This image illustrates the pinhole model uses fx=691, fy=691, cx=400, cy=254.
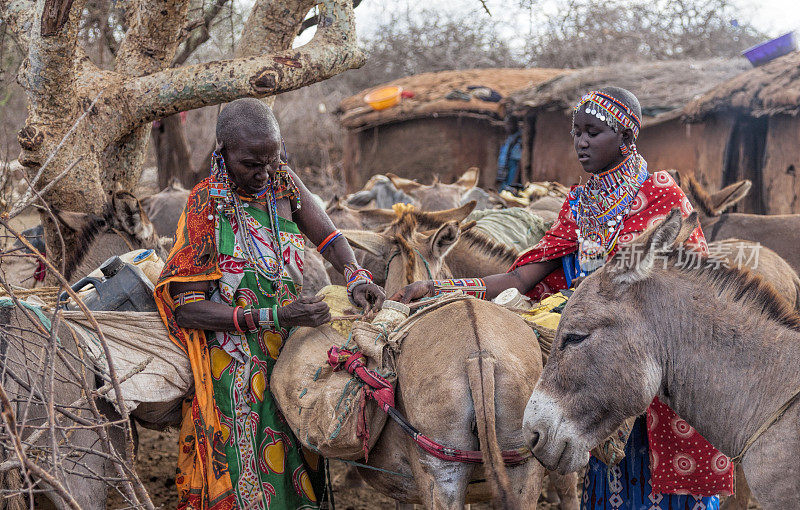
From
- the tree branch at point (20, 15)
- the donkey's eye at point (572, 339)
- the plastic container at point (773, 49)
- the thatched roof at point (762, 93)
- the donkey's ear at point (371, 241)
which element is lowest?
the donkey's ear at point (371, 241)

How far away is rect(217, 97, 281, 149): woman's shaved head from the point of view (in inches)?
115

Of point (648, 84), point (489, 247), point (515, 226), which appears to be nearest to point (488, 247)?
point (489, 247)

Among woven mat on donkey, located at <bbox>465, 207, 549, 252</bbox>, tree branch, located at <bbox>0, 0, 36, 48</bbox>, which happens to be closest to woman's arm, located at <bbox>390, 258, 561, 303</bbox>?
woven mat on donkey, located at <bbox>465, 207, 549, 252</bbox>

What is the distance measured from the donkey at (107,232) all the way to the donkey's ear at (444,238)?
1.89m

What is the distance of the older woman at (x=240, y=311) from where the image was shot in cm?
297

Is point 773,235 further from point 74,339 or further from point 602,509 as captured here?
point 74,339

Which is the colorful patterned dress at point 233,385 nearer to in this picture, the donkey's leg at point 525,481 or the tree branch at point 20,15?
the donkey's leg at point 525,481

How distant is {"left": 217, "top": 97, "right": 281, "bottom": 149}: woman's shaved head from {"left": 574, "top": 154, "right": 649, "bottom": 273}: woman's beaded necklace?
1.46 meters

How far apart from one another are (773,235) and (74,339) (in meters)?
5.37

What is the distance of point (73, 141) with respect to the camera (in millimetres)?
4195

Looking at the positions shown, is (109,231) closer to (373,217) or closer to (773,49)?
(373,217)

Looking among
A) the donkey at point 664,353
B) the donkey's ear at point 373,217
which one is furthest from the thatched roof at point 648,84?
the donkey at point 664,353

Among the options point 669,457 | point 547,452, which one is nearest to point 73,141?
point 547,452

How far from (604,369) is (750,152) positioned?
27.6 feet
